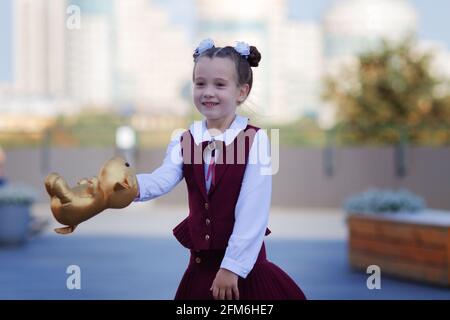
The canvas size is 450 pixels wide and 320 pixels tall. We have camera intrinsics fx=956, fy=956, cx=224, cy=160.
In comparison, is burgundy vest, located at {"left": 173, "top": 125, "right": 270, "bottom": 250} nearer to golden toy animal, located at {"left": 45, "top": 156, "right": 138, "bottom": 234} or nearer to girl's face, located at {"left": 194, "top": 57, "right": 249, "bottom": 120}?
girl's face, located at {"left": 194, "top": 57, "right": 249, "bottom": 120}

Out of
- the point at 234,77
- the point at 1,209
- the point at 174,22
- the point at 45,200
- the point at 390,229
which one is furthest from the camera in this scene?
the point at 174,22

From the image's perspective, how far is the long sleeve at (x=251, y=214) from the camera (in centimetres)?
330

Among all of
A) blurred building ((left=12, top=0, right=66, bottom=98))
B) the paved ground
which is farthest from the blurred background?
blurred building ((left=12, top=0, right=66, bottom=98))

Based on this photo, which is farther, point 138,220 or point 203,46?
point 138,220

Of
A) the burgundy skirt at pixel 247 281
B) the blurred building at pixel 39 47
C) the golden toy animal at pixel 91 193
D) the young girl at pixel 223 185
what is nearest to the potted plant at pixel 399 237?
the burgundy skirt at pixel 247 281

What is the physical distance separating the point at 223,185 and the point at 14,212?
9.53 m

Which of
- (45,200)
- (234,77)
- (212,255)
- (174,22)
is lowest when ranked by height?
(45,200)

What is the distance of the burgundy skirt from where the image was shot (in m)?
3.47

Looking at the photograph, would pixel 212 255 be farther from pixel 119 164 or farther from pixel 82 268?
pixel 82 268

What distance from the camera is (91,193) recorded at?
3104 mm
